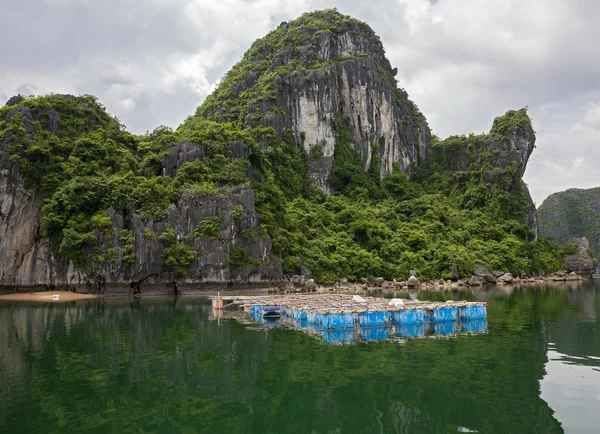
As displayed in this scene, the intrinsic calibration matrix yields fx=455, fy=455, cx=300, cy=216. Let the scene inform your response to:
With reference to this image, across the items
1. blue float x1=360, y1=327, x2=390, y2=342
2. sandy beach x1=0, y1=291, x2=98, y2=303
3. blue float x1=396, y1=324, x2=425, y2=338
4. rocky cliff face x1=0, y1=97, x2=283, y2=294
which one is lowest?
blue float x1=396, y1=324, x2=425, y2=338

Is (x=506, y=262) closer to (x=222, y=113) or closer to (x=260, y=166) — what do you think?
(x=260, y=166)

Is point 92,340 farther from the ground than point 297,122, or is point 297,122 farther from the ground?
point 297,122

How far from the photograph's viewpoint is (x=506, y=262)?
206 feet

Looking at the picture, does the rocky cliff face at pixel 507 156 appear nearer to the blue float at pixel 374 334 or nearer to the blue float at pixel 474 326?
the blue float at pixel 474 326

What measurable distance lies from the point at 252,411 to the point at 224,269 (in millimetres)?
33444

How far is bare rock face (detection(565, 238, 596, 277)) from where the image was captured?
219 ft

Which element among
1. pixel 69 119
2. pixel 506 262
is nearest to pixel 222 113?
pixel 69 119

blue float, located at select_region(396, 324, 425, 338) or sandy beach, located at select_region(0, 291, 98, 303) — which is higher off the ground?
sandy beach, located at select_region(0, 291, 98, 303)

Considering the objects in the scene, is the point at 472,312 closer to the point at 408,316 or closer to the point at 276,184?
the point at 408,316

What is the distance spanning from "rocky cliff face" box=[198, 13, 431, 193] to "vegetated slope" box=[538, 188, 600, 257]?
1787 inches

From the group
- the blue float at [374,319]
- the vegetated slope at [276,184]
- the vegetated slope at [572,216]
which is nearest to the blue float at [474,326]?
the blue float at [374,319]

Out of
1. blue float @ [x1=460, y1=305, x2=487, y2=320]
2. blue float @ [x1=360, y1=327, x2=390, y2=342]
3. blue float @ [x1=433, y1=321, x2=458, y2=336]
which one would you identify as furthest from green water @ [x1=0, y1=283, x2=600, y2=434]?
blue float @ [x1=460, y1=305, x2=487, y2=320]

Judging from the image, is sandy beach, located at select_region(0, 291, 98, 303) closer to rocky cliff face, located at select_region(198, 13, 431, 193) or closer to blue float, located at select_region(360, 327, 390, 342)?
blue float, located at select_region(360, 327, 390, 342)

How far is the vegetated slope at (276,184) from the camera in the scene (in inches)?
1619
